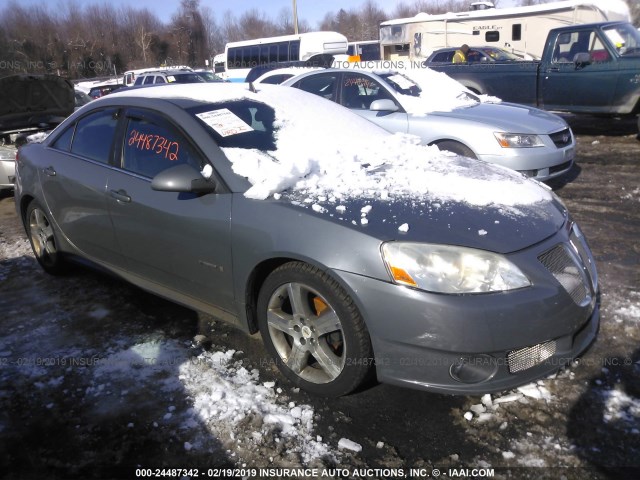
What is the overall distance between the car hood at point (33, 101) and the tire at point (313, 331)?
226 inches

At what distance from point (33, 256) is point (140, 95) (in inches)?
91.4

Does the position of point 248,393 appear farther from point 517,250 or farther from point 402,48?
point 402,48

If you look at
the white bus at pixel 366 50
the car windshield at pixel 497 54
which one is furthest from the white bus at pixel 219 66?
the car windshield at pixel 497 54

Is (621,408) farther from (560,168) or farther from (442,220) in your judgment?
(560,168)

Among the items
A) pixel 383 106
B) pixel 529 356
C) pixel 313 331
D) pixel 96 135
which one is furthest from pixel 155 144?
pixel 383 106

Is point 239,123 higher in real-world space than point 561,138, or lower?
higher

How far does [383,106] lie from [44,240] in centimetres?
379

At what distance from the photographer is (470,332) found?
220 cm

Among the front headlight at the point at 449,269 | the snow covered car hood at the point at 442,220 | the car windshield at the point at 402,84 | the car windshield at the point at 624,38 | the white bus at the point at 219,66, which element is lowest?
the front headlight at the point at 449,269

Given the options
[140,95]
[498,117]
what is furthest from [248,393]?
[498,117]

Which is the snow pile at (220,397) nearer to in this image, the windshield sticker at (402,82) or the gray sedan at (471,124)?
the gray sedan at (471,124)

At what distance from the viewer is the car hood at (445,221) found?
7.63ft

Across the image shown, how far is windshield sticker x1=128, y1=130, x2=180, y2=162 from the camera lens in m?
3.12

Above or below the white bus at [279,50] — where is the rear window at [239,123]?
below
